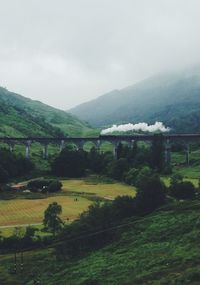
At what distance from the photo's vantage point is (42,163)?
18962 cm

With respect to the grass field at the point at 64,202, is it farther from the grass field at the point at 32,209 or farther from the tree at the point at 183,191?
the tree at the point at 183,191

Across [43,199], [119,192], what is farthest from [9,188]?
[119,192]

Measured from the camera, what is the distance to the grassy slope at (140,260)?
54.7 m

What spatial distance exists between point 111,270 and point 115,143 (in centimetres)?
13240

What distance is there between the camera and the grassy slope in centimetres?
5469

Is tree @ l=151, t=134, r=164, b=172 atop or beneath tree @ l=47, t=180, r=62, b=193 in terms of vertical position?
atop

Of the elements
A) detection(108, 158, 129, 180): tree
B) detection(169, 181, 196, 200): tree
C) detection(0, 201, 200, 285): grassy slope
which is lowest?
detection(0, 201, 200, 285): grassy slope

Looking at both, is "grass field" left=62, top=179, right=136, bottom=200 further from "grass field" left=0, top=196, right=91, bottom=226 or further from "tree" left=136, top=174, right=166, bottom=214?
"tree" left=136, top=174, right=166, bottom=214

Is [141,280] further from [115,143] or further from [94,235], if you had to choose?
[115,143]

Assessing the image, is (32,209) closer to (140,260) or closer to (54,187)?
(54,187)

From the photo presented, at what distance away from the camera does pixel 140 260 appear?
2419 inches

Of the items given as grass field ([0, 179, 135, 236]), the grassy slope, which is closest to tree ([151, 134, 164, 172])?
grass field ([0, 179, 135, 236])

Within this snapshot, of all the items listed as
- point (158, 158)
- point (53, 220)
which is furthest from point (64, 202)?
point (158, 158)

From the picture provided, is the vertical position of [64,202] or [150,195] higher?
[150,195]
